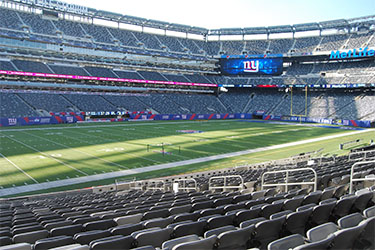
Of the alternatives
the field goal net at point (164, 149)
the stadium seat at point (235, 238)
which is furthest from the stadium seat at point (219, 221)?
the field goal net at point (164, 149)

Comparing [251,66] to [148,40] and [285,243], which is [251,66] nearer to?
[148,40]

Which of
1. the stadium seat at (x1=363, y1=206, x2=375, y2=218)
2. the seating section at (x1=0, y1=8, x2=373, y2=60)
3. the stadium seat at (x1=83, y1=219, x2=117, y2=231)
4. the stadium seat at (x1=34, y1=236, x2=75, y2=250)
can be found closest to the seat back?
the stadium seat at (x1=83, y1=219, x2=117, y2=231)

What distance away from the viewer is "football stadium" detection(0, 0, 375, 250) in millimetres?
6129

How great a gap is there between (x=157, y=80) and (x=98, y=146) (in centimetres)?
4579

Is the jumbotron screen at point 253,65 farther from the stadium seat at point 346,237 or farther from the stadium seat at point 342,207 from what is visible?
the stadium seat at point 346,237

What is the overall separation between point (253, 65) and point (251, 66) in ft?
1.88

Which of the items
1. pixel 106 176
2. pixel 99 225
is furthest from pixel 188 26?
pixel 99 225

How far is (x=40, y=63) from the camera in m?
64.4

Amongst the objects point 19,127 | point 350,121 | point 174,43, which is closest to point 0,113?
point 19,127

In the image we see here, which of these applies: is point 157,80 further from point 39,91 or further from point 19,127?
point 19,127

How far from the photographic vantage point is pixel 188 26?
8656 centimetres

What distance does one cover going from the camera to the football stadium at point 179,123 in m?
6.13

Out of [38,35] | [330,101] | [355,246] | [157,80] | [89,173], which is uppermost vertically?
[38,35]

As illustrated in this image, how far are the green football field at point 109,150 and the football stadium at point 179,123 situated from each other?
195 millimetres
